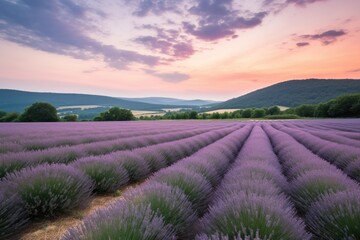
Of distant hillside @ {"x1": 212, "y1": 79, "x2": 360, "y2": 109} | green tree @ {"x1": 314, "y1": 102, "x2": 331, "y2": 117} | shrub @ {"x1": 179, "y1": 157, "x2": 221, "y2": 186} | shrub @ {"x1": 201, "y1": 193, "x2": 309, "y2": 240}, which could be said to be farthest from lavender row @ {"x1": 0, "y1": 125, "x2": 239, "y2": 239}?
distant hillside @ {"x1": 212, "y1": 79, "x2": 360, "y2": 109}

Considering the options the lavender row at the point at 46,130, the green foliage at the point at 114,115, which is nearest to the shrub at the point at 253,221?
the lavender row at the point at 46,130

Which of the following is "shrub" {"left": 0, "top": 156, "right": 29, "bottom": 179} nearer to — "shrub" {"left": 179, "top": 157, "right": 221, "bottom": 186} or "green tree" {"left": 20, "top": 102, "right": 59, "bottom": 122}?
"shrub" {"left": 179, "top": 157, "right": 221, "bottom": 186}

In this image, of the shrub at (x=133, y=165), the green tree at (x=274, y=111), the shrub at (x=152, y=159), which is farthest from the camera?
the green tree at (x=274, y=111)

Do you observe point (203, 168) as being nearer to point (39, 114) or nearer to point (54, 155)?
point (54, 155)

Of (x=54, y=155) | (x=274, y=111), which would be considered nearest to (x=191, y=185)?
(x=54, y=155)

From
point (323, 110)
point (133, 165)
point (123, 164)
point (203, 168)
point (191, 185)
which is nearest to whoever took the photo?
point (191, 185)

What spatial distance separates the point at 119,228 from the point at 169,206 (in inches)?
27.0

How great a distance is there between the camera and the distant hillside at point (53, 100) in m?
136

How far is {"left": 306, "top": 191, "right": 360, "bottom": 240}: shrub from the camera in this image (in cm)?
189

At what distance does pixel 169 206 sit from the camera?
7.03 ft

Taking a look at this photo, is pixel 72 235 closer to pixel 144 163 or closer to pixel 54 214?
pixel 54 214

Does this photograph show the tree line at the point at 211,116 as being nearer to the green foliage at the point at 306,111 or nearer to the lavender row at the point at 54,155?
the green foliage at the point at 306,111

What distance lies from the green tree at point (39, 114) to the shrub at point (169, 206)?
146 feet

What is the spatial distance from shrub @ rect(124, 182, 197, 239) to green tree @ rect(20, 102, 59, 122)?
4457 centimetres
